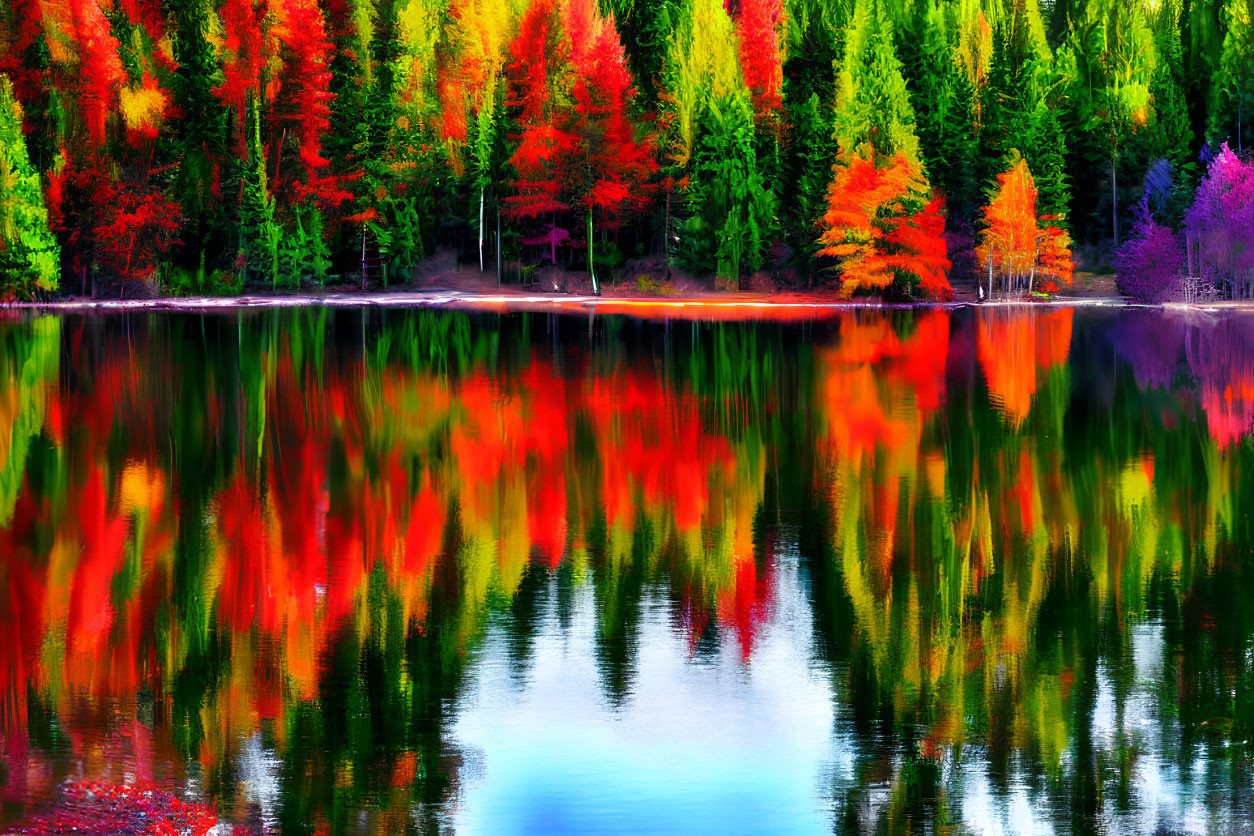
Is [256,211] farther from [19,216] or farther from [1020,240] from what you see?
[1020,240]

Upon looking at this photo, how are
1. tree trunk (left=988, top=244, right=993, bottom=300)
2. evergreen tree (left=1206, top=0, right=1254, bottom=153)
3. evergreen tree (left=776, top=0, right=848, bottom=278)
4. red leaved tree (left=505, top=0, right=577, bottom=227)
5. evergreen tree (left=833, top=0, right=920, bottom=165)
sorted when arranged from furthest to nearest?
evergreen tree (left=1206, top=0, right=1254, bottom=153)
red leaved tree (left=505, top=0, right=577, bottom=227)
evergreen tree (left=776, top=0, right=848, bottom=278)
tree trunk (left=988, top=244, right=993, bottom=300)
evergreen tree (left=833, top=0, right=920, bottom=165)

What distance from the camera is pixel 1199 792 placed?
27.7 feet

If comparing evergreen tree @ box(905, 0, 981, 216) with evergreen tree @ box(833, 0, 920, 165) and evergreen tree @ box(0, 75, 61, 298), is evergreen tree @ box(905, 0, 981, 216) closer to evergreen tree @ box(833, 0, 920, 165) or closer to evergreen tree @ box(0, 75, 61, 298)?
evergreen tree @ box(833, 0, 920, 165)

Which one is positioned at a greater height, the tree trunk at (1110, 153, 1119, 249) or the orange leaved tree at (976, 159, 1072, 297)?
the tree trunk at (1110, 153, 1119, 249)

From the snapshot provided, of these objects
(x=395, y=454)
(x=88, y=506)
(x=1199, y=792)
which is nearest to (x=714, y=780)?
(x=1199, y=792)

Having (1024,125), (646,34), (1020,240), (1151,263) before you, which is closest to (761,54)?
(646,34)

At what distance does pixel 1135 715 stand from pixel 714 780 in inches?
113

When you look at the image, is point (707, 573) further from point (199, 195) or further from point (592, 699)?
point (199, 195)

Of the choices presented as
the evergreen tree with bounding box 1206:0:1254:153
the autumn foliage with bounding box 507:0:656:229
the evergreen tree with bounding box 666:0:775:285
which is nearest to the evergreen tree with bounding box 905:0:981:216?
the evergreen tree with bounding box 666:0:775:285

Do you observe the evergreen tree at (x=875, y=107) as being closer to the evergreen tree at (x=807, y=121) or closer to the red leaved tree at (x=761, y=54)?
the evergreen tree at (x=807, y=121)

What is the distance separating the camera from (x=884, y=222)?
6266 cm

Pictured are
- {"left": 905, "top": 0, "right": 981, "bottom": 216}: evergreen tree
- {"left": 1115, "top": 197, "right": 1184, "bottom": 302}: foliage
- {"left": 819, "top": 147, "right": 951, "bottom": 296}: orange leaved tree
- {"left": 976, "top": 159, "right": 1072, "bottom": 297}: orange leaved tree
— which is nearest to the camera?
{"left": 819, "top": 147, "right": 951, "bottom": 296}: orange leaved tree

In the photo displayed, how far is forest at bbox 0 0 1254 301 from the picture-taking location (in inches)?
2505

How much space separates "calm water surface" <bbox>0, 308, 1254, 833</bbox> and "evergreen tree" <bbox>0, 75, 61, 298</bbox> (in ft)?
114
